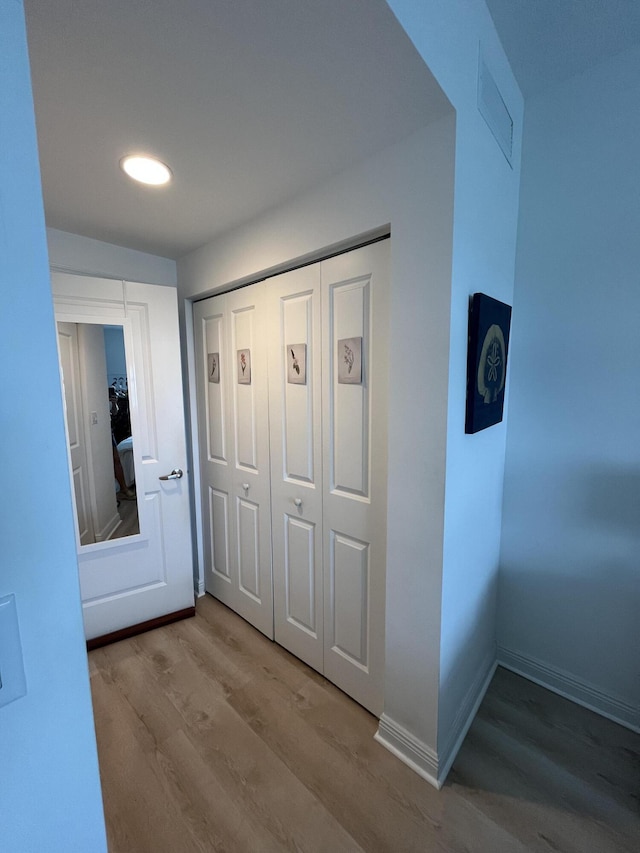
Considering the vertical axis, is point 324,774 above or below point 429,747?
below

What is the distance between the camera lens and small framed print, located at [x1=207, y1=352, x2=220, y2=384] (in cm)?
226

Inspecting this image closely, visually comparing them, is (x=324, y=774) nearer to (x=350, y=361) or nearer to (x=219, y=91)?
(x=350, y=361)

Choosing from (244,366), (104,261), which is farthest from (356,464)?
(104,261)

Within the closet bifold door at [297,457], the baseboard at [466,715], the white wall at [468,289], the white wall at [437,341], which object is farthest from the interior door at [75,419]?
the baseboard at [466,715]

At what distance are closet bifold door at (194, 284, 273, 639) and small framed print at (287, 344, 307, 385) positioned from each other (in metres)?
0.20

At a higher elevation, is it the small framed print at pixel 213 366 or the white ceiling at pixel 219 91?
the white ceiling at pixel 219 91

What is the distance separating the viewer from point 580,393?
5.23 ft

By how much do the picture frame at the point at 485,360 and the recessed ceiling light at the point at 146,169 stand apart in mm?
1233

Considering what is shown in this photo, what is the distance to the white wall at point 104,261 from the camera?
1939mm

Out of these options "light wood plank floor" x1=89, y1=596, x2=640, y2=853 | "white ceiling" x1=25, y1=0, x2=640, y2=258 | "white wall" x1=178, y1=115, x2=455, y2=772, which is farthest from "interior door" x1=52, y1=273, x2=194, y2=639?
"white wall" x1=178, y1=115, x2=455, y2=772

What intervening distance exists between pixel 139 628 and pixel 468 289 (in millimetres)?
2461

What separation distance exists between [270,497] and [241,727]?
0.99 metres

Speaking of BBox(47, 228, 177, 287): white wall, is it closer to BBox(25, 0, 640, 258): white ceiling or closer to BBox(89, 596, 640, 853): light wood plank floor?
BBox(25, 0, 640, 258): white ceiling

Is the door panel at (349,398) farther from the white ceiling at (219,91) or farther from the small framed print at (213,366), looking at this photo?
the small framed print at (213,366)
